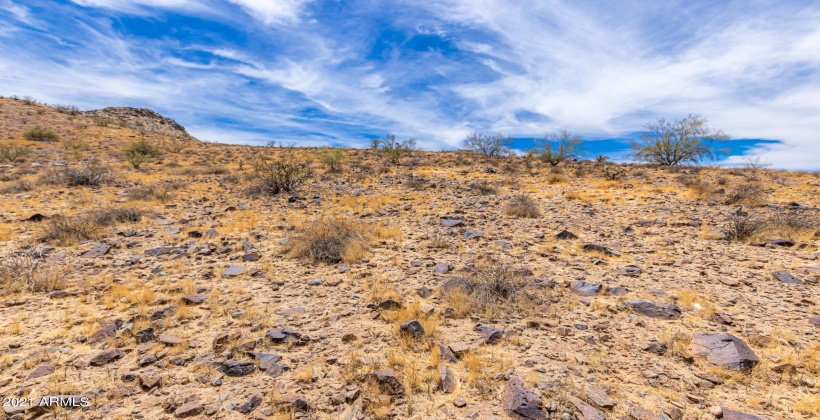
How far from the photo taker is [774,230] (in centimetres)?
757

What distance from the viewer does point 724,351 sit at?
12.0 feet

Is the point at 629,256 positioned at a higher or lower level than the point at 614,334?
higher

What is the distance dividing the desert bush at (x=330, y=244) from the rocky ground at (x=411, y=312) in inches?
2.7

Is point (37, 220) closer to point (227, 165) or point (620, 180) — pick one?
point (227, 165)

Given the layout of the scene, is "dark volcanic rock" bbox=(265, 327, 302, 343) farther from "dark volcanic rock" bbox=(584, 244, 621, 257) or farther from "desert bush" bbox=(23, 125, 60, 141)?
"desert bush" bbox=(23, 125, 60, 141)

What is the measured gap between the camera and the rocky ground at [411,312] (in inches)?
124

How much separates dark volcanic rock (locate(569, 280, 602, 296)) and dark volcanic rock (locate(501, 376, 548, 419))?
2.64 m

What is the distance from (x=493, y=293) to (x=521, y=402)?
2198mm

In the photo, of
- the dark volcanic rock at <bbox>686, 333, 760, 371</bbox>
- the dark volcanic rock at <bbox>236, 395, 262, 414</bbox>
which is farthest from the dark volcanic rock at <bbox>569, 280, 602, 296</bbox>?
the dark volcanic rock at <bbox>236, 395, 262, 414</bbox>

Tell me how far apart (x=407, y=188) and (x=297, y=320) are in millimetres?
9721

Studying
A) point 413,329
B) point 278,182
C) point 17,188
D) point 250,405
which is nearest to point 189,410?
point 250,405

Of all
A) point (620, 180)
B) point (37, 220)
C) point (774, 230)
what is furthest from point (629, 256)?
point (37, 220)

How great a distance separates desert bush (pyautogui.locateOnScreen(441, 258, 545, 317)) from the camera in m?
4.80

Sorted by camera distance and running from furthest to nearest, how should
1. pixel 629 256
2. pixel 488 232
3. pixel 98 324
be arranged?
1. pixel 488 232
2. pixel 629 256
3. pixel 98 324
